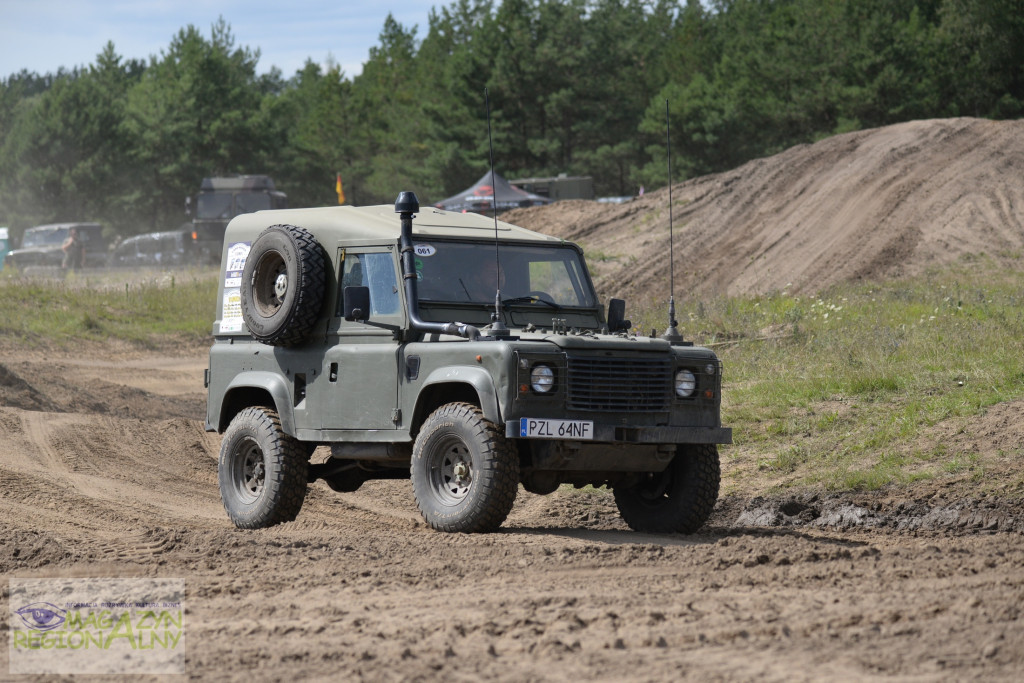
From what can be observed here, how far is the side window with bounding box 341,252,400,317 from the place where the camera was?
344 inches

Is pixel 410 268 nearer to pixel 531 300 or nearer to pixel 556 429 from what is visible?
pixel 531 300

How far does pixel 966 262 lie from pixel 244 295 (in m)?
16.9

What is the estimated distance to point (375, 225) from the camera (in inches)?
359

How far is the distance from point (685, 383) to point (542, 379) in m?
1.14

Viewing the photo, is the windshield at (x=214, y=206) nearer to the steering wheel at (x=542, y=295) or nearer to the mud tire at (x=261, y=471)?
the mud tire at (x=261, y=471)

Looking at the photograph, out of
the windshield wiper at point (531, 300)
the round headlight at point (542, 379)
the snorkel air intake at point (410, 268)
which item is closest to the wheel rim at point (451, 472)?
the round headlight at point (542, 379)

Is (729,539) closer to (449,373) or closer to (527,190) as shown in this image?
(449,373)

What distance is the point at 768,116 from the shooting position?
5138 centimetres

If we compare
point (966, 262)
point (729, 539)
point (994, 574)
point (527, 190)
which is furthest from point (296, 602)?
point (527, 190)

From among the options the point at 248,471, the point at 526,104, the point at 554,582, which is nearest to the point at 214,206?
the point at 526,104

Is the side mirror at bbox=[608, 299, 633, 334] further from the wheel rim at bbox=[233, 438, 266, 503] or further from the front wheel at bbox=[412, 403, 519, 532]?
the wheel rim at bbox=[233, 438, 266, 503]

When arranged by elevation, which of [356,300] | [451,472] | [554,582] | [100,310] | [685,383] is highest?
[100,310]

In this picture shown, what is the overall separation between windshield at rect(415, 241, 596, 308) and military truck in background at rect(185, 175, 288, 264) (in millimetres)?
32092

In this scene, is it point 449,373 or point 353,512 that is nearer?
point 449,373
